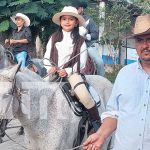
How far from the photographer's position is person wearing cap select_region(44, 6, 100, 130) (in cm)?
588

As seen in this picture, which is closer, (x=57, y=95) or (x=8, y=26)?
(x=57, y=95)

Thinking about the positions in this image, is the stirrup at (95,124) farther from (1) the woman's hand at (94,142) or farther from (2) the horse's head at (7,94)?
(1) the woman's hand at (94,142)

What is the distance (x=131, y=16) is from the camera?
2564cm

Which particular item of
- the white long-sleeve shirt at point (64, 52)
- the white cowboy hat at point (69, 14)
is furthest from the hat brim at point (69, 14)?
the white long-sleeve shirt at point (64, 52)

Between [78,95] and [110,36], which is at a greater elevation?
[78,95]

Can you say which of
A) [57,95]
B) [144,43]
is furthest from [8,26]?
[144,43]

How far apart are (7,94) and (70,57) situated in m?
1.32

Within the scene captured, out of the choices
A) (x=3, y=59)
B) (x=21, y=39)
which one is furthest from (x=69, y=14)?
(x=21, y=39)

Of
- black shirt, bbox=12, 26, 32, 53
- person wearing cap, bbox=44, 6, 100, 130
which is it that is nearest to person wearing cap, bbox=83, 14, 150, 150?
person wearing cap, bbox=44, 6, 100, 130

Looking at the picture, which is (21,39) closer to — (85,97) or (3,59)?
(3,59)

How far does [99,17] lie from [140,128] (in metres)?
19.4

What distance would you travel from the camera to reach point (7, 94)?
5117mm

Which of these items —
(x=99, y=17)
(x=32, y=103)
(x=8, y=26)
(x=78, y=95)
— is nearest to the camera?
(x=32, y=103)

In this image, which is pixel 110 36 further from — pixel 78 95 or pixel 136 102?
pixel 136 102
